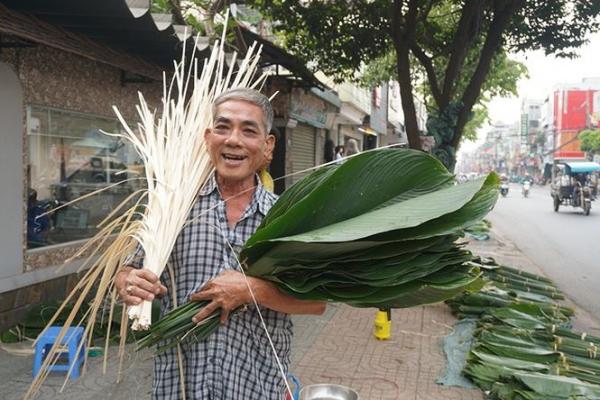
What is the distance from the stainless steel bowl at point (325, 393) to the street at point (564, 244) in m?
4.61

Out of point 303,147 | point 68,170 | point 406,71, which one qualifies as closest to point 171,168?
point 68,170

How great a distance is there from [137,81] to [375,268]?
532cm

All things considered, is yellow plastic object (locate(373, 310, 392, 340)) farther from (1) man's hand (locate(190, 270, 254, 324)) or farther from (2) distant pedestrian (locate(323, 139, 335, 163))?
(2) distant pedestrian (locate(323, 139, 335, 163))

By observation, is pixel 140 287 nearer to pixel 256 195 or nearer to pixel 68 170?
pixel 256 195

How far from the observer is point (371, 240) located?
1.27m

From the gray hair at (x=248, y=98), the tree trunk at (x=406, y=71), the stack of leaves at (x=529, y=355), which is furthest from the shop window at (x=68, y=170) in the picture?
the tree trunk at (x=406, y=71)

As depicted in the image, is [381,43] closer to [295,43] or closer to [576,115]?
[295,43]

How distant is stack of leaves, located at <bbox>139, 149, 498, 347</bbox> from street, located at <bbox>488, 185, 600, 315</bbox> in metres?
6.06

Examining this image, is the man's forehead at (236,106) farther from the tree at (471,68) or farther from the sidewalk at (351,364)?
the tree at (471,68)

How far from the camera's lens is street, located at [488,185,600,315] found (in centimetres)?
795

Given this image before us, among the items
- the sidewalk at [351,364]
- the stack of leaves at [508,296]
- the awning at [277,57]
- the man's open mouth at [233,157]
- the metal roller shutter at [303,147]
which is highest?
the awning at [277,57]

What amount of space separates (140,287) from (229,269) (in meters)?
0.25

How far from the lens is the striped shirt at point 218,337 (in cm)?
155

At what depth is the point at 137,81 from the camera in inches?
239
